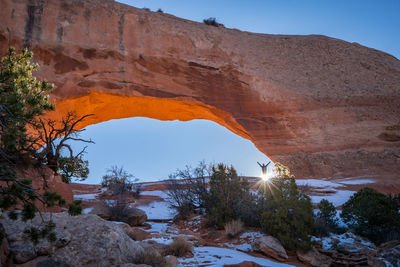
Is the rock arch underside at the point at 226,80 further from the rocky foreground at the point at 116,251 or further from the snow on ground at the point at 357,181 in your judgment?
the rocky foreground at the point at 116,251

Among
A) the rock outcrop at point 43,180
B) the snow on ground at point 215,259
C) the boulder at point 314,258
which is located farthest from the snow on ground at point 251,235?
the rock outcrop at point 43,180

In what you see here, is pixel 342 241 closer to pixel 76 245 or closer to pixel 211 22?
pixel 76 245

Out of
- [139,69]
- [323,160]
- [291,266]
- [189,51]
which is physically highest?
[189,51]

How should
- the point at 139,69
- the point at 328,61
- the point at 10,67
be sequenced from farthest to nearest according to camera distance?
1. the point at 328,61
2. the point at 139,69
3. the point at 10,67

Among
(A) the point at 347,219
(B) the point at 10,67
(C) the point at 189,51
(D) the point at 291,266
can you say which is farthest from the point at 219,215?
(C) the point at 189,51

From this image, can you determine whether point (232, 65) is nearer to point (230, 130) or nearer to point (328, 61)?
point (230, 130)

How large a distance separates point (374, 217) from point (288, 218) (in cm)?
250

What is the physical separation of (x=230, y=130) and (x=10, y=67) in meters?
14.9

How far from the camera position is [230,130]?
19547mm

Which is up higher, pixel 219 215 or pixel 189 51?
pixel 189 51

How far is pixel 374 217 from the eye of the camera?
276 inches

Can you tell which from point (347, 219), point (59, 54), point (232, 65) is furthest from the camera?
point (232, 65)

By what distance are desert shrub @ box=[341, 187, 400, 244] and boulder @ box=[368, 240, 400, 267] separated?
1333 mm

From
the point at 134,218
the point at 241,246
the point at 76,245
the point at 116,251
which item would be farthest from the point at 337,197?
the point at 76,245
